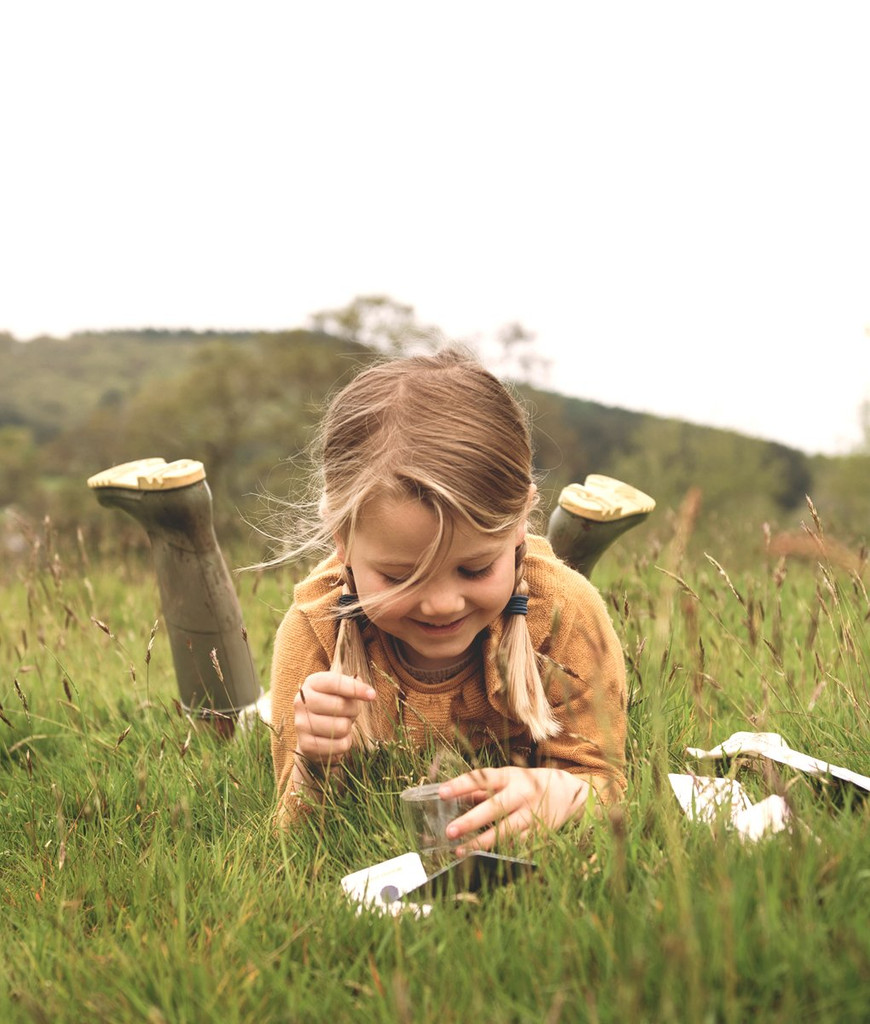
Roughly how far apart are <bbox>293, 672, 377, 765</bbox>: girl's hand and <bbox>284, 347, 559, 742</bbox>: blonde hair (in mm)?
266

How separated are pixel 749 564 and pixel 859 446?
35.4 metres

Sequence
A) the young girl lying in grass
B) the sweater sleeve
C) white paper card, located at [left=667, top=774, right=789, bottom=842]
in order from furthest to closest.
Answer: the sweater sleeve → the young girl lying in grass → white paper card, located at [left=667, top=774, right=789, bottom=842]

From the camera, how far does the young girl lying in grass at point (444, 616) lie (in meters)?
2.15

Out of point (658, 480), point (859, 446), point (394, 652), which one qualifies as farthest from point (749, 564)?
point (658, 480)

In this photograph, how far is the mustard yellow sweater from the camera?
254 centimetres

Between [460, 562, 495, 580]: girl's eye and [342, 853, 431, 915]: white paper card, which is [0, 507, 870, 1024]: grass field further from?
[460, 562, 495, 580]: girl's eye

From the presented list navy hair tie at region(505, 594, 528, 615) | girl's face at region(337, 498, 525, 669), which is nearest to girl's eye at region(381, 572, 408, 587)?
girl's face at region(337, 498, 525, 669)

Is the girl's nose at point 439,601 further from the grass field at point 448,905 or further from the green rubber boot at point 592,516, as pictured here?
the green rubber boot at point 592,516

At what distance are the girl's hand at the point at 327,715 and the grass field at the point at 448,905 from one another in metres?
0.12

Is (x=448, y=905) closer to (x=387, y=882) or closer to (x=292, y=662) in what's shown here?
(x=387, y=882)

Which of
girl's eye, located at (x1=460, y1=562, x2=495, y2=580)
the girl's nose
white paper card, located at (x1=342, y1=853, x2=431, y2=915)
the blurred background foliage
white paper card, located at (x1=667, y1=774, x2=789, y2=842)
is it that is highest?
girl's eye, located at (x1=460, y1=562, x2=495, y2=580)

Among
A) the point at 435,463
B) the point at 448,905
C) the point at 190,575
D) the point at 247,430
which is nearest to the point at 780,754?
the point at 448,905

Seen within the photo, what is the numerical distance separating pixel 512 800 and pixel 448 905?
42cm

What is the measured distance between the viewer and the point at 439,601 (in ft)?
7.12
